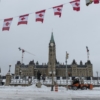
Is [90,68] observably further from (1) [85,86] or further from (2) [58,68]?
(1) [85,86]

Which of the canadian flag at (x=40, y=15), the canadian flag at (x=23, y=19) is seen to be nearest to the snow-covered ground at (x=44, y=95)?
the canadian flag at (x=23, y=19)

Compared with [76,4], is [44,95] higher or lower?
lower

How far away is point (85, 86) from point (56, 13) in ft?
39.5

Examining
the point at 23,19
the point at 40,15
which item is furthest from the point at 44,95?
the point at 23,19

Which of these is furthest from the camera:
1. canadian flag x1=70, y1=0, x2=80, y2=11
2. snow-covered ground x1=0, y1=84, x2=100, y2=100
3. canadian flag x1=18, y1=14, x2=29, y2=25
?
canadian flag x1=18, y1=14, x2=29, y2=25

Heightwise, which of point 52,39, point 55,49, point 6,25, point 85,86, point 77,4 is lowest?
point 85,86

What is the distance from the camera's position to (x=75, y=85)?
21.6m

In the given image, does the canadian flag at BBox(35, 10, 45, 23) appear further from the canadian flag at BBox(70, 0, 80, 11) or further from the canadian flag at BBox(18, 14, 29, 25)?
the canadian flag at BBox(70, 0, 80, 11)

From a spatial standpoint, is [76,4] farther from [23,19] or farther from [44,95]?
[44,95]

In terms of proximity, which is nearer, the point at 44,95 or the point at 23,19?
the point at 44,95

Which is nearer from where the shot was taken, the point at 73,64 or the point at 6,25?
the point at 6,25

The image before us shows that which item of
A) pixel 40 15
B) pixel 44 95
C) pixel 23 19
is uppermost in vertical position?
pixel 40 15

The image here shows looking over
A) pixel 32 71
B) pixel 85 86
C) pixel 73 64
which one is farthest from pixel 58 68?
pixel 85 86

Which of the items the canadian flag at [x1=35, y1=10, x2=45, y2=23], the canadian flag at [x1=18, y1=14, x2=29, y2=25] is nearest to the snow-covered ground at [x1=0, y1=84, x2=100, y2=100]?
the canadian flag at [x1=18, y1=14, x2=29, y2=25]
